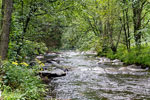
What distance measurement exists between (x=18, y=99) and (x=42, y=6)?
5.06m

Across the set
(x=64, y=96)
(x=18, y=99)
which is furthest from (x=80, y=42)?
(x=18, y=99)

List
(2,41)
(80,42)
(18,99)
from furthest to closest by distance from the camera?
(80,42)
(2,41)
(18,99)

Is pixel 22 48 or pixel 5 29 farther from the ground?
pixel 5 29

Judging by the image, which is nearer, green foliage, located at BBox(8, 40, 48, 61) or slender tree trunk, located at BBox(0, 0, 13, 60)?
slender tree trunk, located at BBox(0, 0, 13, 60)

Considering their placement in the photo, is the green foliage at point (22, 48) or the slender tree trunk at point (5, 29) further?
the green foliage at point (22, 48)

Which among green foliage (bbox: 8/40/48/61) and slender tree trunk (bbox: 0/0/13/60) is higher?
slender tree trunk (bbox: 0/0/13/60)

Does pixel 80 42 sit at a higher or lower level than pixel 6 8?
lower

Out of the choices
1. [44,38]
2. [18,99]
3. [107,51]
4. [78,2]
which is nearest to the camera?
[18,99]

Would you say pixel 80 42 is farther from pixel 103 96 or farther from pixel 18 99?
pixel 18 99

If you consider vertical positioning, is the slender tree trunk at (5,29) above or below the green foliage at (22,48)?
above

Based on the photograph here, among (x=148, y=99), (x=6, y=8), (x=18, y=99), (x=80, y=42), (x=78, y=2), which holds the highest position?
(x=78, y=2)

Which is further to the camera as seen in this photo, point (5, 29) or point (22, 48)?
point (22, 48)

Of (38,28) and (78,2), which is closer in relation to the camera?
(78,2)

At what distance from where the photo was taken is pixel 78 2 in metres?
7.55
